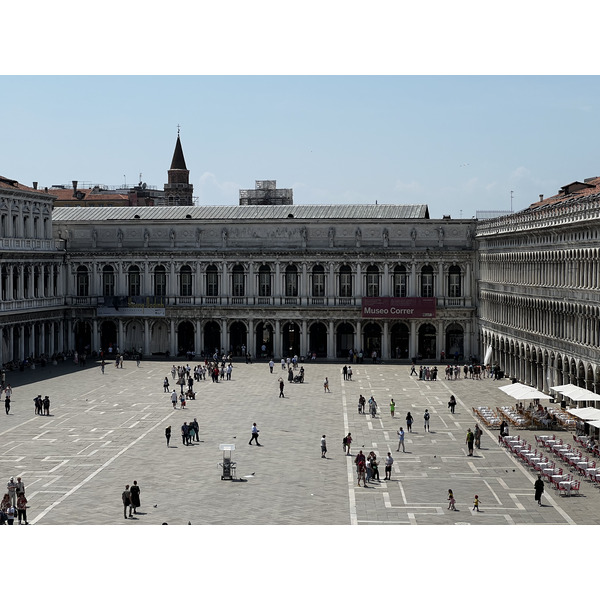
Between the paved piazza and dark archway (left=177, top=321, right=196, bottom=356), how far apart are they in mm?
20300

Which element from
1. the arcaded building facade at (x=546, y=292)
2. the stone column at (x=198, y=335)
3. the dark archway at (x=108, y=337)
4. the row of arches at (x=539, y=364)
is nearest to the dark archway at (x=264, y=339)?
the stone column at (x=198, y=335)

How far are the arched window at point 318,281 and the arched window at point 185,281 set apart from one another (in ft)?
36.3

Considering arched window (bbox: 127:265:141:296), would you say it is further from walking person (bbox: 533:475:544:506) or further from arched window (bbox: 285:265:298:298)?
walking person (bbox: 533:475:544:506)

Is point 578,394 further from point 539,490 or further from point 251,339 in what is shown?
point 251,339

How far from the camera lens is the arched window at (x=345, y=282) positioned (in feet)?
297

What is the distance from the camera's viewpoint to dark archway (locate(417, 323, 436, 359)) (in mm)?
90062

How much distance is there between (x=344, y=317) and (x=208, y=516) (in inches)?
2172

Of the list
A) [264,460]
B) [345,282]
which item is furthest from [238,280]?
[264,460]

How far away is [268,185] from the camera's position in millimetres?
143375

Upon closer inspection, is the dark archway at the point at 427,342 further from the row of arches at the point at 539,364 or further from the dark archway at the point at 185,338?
the dark archway at the point at 185,338

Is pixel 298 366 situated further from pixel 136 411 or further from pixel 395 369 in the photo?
pixel 136 411

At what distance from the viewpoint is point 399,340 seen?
90.7 metres

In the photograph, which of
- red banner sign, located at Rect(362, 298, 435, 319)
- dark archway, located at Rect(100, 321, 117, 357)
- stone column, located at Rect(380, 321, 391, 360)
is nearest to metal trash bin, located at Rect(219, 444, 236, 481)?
red banner sign, located at Rect(362, 298, 435, 319)

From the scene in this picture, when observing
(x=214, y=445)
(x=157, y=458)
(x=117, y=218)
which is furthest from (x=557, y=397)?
(x=117, y=218)
